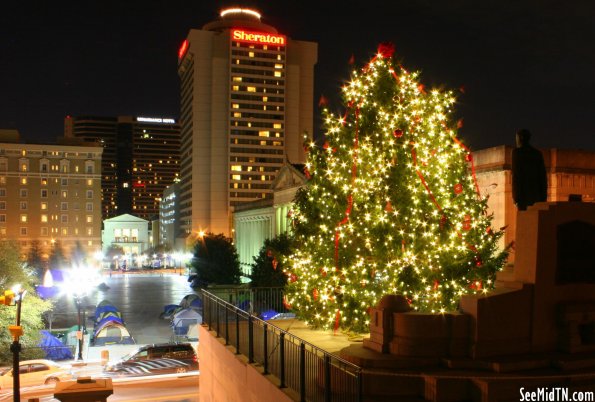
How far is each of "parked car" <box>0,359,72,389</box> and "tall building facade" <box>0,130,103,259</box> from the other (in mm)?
88820

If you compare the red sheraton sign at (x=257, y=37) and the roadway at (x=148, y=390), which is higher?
the red sheraton sign at (x=257, y=37)

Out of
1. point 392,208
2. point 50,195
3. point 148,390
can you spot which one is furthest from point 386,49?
point 50,195

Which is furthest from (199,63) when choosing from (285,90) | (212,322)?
(212,322)

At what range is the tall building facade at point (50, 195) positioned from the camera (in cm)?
10994

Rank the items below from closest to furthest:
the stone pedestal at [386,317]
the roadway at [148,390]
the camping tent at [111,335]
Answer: the stone pedestal at [386,317] → the roadway at [148,390] → the camping tent at [111,335]

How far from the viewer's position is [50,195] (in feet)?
370

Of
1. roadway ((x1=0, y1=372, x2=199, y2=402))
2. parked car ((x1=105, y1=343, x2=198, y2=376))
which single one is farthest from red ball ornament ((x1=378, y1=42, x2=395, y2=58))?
parked car ((x1=105, y1=343, x2=198, y2=376))

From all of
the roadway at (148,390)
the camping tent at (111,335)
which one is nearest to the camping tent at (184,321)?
the camping tent at (111,335)

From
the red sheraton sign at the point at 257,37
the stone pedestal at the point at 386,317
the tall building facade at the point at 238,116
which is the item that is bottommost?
the stone pedestal at the point at 386,317

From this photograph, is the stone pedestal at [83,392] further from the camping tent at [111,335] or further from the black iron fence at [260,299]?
the camping tent at [111,335]

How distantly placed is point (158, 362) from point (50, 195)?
9595 cm

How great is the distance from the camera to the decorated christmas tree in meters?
13.5

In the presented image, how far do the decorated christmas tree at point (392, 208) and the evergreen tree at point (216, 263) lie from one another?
6329 centimetres

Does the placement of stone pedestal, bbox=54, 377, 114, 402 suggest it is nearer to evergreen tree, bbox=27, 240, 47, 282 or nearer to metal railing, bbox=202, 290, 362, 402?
metal railing, bbox=202, 290, 362, 402
